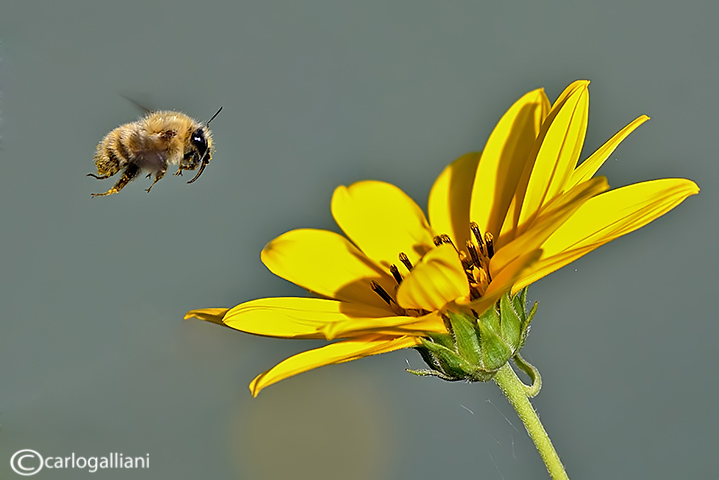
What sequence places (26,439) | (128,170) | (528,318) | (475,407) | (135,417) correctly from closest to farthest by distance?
(528,318)
(128,170)
(475,407)
(26,439)
(135,417)

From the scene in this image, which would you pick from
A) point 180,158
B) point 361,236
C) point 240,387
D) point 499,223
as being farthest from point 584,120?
point 240,387

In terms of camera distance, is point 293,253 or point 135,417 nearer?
point 293,253

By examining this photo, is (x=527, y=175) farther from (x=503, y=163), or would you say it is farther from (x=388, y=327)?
(x=388, y=327)

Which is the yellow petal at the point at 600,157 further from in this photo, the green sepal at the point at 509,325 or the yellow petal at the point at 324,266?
the yellow petal at the point at 324,266

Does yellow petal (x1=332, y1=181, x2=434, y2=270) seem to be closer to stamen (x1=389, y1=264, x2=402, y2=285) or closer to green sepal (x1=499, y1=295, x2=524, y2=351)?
stamen (x1=389, y1=264, x2=402, y2=285)

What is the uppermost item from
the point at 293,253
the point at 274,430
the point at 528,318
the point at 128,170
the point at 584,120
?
the point at 128,170

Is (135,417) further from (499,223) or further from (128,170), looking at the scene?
(499,223)

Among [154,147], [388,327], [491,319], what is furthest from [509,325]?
[154,147]
